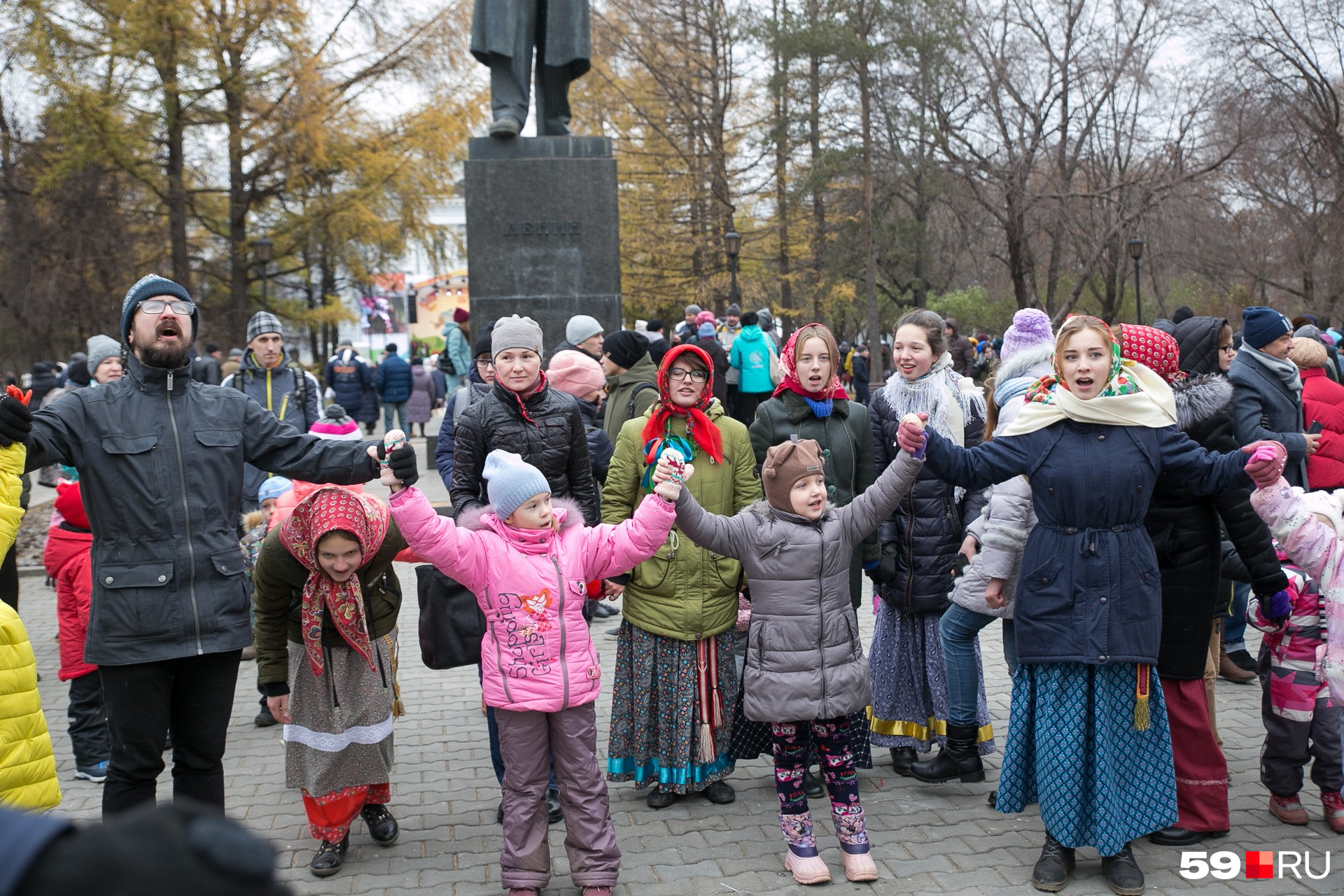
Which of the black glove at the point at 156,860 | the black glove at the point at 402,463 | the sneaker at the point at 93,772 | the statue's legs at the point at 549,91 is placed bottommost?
the sneaker at the point at 93,772

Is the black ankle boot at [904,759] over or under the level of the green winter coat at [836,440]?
under

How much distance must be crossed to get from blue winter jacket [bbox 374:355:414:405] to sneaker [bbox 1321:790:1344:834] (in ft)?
53.6

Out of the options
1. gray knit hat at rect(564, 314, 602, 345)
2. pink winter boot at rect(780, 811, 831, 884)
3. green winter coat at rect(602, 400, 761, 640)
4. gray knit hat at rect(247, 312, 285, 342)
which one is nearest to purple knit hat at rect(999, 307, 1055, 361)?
green winter coat at rect(602, 400, 761, 640)

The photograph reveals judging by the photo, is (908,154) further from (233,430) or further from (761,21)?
(233,430)

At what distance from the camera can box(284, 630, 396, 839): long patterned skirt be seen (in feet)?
13.4

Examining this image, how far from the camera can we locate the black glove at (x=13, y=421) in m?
3.15

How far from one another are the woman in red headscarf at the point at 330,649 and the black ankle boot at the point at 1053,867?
7.68 ft

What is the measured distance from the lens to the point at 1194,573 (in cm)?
404

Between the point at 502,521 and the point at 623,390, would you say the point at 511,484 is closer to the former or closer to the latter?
the point at 502,521

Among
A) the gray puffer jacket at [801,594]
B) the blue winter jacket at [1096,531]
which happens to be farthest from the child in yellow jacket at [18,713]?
the blue winter jacket at [1096,531]

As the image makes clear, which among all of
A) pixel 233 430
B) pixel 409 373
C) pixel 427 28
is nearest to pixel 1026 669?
pixel 233 430

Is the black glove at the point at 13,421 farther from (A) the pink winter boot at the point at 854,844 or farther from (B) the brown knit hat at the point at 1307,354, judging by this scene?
(B) the brown knit hat at the point at 1307,354

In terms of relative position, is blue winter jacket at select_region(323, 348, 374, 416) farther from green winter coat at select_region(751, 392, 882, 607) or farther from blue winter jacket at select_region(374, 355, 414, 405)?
green winter coat at select_region(751, 392, 882, 607)

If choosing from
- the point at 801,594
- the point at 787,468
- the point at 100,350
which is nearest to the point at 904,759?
the point at 801,594
